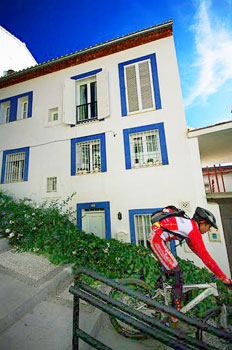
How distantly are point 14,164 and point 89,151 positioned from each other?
442 cm

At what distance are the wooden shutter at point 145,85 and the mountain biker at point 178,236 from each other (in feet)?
18.9

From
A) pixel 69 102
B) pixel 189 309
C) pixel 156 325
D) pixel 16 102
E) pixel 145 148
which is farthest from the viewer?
pixel 16 102

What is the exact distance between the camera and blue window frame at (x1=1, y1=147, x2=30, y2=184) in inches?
324

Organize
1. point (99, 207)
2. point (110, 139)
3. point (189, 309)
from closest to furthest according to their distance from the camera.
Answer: point (189, 309), point (99, 207), point (110, 139)

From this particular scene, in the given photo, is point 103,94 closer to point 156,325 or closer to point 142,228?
point 142,228

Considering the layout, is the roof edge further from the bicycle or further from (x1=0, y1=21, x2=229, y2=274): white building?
the bicycle

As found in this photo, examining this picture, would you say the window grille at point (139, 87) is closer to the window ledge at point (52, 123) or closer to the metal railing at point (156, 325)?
the window ledge at point (52, 123)

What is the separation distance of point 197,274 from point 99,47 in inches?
390

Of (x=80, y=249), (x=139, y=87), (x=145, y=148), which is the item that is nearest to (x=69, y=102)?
(x=139, y=87)

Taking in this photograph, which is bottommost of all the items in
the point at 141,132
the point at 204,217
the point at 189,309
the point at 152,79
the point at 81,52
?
the point at 189,309

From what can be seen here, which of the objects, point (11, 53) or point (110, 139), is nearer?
point (110, 139)

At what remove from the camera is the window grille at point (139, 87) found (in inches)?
276

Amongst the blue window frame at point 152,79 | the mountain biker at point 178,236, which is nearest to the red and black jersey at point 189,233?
the mountain biker at point 178,236

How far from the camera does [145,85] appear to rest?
7.15 m
